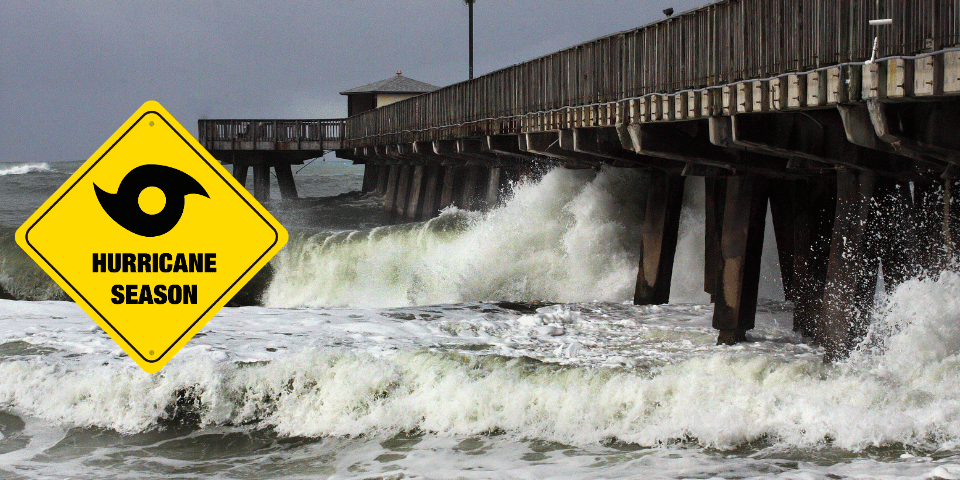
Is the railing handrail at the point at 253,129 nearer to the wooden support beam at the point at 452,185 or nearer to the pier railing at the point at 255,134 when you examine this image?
the pier railing at the point at 255,134

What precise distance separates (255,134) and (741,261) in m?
32.5

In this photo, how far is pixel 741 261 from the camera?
492 inches

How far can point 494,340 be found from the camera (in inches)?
511

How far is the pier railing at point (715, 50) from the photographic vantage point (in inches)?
327

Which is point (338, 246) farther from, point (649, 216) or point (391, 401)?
Result: point (391, 401)

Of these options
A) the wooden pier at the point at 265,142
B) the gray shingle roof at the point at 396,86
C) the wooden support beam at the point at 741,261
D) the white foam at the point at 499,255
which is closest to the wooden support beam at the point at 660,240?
the white foam at the point at 499,255

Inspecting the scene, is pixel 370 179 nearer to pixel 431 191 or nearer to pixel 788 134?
pixel 431 191

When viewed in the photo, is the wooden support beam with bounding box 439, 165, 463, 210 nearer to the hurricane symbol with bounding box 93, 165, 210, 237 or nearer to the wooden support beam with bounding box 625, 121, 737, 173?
the wooden support beam with bounding box 625, 121, 737, 173

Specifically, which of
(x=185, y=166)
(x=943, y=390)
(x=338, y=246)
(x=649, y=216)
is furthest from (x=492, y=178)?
(x=185, y=166)

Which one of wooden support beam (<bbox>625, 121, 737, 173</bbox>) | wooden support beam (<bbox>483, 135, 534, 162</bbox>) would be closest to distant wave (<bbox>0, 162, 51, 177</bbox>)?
wooden support beam (<bbox>483, 135, 534, 162</bbox>)

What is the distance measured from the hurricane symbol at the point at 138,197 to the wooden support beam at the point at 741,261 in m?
9.69

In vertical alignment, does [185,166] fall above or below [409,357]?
above

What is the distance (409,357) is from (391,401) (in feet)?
3.58

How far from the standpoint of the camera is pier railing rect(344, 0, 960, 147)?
830cm
